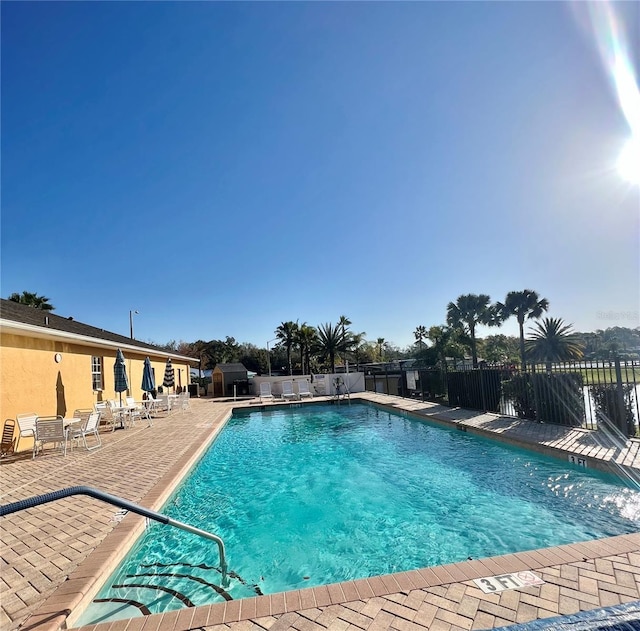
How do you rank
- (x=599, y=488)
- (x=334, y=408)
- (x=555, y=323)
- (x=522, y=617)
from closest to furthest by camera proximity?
(x=522, y=617) → (x=599, y=488) → (x=334, y=408) → (x=555, y=323)

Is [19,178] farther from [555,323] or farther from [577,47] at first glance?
[555,323]

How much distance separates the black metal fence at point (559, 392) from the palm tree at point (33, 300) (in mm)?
23064

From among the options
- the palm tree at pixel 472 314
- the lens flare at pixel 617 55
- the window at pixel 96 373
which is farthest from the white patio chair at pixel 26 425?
the palm tree at pixel 472 314

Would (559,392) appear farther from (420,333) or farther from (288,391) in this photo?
(420,333)

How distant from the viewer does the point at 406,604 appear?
8.83ft

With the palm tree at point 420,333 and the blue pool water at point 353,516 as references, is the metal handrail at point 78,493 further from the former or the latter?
the palm tree at point 420,333

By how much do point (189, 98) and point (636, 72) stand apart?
9313mm

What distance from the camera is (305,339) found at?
39.6m

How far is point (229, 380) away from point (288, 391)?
6307 millimetres

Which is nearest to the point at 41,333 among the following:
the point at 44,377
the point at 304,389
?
the point at 44,377

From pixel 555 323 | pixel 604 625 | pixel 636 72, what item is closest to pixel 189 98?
pixel 636 72

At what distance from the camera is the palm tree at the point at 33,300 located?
69.8ft

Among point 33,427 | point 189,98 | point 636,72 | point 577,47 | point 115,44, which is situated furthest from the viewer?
point 189,98

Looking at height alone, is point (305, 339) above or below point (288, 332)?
below
